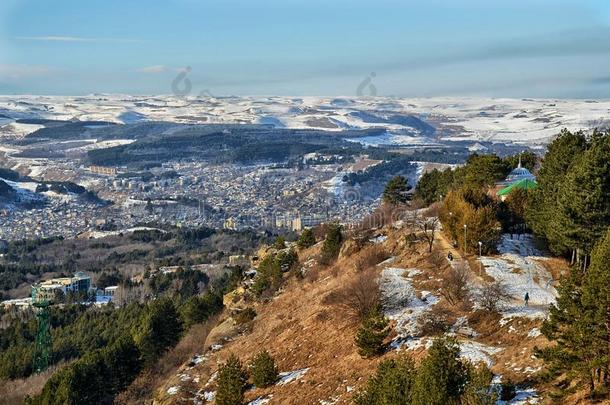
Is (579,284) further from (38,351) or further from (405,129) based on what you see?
(405,129)

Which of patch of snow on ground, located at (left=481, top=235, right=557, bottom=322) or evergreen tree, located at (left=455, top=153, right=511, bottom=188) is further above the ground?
evergreen tree, located at (left=455, top=153, right=511, bottom=188)

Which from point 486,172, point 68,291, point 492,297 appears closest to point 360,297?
point 492,297

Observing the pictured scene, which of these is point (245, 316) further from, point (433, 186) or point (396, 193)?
point (433, 186)

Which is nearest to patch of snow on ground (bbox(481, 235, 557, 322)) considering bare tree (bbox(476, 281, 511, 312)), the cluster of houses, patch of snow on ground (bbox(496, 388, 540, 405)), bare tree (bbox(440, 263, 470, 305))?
bare tree (bbox(476, 281, 511, 312))

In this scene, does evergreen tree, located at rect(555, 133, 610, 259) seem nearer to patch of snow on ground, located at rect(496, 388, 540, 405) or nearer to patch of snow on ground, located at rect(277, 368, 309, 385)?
patch of snow on ground, located at rect(496, 388, 540, 405)

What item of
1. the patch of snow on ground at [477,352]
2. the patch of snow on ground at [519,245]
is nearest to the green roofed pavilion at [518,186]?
the patch of snow on ground at [519,245]

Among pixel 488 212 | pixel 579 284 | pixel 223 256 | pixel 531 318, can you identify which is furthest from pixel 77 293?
pixel 579 284
